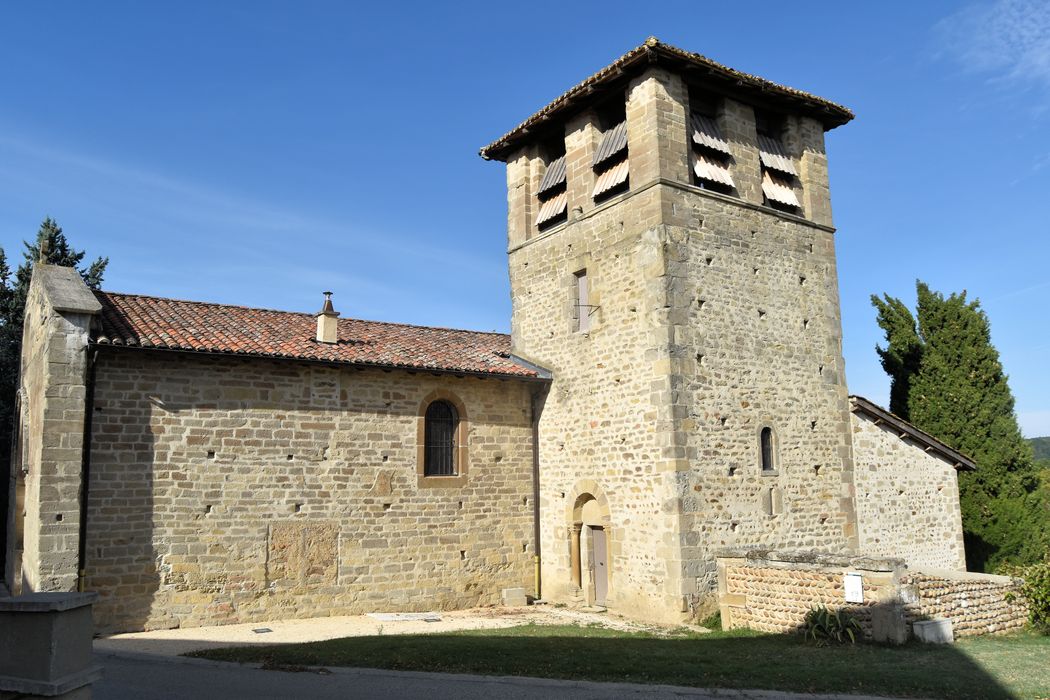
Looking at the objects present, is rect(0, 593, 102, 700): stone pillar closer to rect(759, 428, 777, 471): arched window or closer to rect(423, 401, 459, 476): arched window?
rect(423, 401, 459, 476): arched window

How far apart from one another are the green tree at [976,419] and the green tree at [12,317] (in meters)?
23.6

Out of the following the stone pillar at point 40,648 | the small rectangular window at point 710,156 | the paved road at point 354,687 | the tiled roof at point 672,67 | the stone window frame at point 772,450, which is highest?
the tiled roof at point 672,67

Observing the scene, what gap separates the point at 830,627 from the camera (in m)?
10.7

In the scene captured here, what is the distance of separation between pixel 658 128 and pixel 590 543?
26.3 ft

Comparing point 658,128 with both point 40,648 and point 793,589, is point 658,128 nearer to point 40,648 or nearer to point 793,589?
point 793,589

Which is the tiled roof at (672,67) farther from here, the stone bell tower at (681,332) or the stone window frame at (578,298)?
the stone window frame at (578,298)

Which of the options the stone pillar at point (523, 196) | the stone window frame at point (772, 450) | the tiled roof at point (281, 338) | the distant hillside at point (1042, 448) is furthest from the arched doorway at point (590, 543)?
the distant hillside at point (1042, 448)

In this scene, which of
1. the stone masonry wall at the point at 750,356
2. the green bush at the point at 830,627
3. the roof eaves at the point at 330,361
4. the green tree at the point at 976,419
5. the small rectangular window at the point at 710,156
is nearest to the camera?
the green bush at the point at 830,627

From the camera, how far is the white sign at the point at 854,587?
1061 centimetres

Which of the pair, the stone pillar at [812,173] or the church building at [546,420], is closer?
the church building at [546,420]

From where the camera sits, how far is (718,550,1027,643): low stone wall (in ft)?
34.2

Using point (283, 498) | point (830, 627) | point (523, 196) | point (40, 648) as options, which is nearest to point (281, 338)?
point (283, 498)

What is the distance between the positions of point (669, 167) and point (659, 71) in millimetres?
1859

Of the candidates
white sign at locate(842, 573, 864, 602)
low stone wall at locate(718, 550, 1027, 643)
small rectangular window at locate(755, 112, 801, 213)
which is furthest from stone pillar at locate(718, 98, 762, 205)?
white sign at locate(842, 573, 864, 602)
